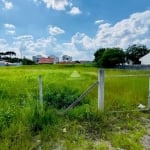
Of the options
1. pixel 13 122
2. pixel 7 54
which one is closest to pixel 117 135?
pixel 13 122

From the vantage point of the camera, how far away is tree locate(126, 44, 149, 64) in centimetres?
5433

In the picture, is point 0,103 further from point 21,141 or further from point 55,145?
point 55,145

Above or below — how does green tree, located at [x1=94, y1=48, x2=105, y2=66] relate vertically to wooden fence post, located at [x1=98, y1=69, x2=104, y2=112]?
above

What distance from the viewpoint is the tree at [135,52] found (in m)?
54.3

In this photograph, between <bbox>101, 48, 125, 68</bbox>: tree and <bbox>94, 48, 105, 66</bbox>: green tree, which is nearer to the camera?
<bbox>101, 48, 125, 68</bbox>: tree

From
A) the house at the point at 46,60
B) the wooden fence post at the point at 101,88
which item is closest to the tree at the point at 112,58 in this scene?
the wooden fence post at the point at 101,88

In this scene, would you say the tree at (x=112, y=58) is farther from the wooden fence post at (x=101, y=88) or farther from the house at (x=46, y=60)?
the house at (x=46, y=60)

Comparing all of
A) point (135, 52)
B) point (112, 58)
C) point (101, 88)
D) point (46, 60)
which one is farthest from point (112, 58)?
point (46, 60)

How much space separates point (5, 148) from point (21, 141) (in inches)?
12.2

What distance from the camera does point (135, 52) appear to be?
54.5 m

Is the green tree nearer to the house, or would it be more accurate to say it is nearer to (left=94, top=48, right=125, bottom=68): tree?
(left=94, top=48, right=125, bottom=68): tree

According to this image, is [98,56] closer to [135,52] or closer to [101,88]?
[135,52]

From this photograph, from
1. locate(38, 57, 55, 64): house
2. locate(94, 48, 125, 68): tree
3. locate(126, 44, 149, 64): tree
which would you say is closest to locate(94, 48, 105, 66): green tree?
locate(94, 48, 125, 68): tree

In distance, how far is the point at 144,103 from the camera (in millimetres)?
6438
